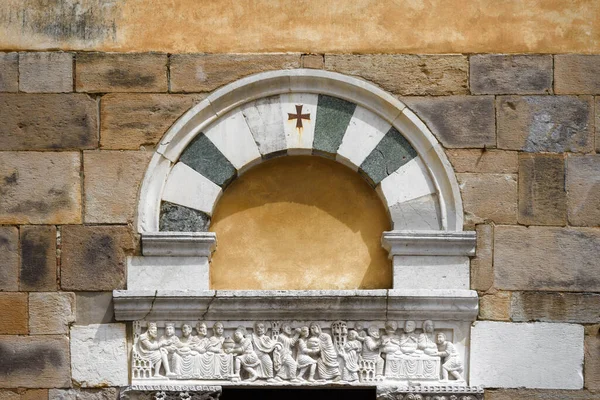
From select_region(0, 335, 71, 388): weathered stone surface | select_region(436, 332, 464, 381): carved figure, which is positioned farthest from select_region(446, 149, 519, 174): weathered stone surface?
select_region(0, 335, 71, 388): weathered stone surface

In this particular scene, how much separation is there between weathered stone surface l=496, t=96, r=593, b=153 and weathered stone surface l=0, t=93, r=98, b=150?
220 centimetres

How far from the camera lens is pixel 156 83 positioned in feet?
24.5

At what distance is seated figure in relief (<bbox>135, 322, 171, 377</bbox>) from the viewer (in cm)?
725

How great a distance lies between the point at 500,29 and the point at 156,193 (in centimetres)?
205

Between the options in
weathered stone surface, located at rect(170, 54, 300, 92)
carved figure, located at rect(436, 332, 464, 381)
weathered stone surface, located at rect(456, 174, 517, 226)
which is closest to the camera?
carved figure, located at rect(436, 332, 464, 381)

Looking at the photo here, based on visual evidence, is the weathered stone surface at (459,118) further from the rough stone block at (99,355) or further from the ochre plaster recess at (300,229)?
the rough stone block at (99,355)

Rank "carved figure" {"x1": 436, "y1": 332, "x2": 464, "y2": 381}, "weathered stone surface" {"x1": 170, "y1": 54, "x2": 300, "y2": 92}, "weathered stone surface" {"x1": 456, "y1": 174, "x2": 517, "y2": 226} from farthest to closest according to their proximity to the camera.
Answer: "weathered stone surface" {"x1": 170, "y1": 54, "x2": 300, "y2": 92}, "weathered stone surface" {"x1": 456, "y1": 174, "x2": 517, "y2": 226}, "carved figure" {"x1": 436, "y1": 332, "x2": 464, "y2": 381}

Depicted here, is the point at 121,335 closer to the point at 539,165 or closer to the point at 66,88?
the point at 66,88

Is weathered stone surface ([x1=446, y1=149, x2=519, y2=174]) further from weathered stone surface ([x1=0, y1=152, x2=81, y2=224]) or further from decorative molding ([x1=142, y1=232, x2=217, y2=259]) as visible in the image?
weathered stone surface ([x1=0, y1=152, x2=81, y2=224])

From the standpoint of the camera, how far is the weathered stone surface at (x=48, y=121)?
24.4 ft

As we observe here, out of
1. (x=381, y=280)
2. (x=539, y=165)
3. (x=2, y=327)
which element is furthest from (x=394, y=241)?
(x=2, y=327)

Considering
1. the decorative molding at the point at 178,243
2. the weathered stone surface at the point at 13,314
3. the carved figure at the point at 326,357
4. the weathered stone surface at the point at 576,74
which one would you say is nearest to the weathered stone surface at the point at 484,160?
the weathered stone surface at the point at 576,74

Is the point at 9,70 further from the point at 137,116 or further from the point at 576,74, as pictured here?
the point at 576,74

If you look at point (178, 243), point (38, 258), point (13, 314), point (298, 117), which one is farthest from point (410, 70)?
point (13, 314)
